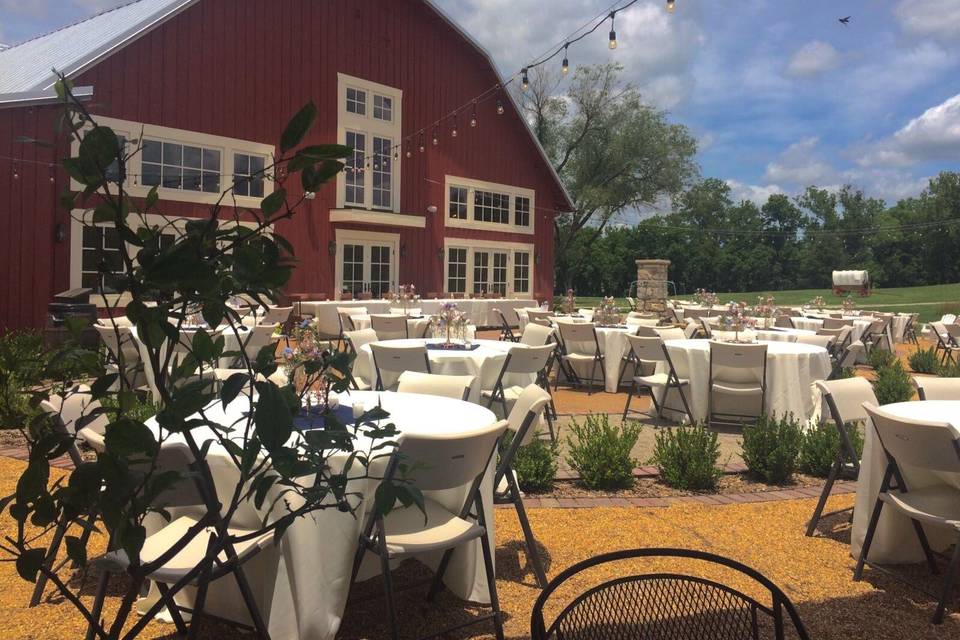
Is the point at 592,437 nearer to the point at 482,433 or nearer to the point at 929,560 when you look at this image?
the point at 929,560

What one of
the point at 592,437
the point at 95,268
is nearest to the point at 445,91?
the point at 592,437

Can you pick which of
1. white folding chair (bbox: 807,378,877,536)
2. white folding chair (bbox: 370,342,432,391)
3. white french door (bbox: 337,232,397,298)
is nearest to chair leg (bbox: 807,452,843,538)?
white folding chair (bbox: 807,378,877,536)

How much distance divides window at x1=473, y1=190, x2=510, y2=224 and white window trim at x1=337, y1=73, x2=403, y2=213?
2.58 meters

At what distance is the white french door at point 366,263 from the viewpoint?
51.8 feet

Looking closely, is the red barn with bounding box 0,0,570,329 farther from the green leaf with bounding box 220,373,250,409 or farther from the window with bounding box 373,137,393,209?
the green leaf with bounding box 220,373,250,409

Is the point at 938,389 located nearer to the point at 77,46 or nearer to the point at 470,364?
the point at 470,364

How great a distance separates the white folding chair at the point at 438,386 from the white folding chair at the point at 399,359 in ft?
5.16

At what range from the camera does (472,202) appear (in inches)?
734

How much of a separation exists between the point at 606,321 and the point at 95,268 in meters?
8.32

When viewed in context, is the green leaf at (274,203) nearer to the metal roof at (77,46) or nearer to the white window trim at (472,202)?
the metal roof at (77,46)

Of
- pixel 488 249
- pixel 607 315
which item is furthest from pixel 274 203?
pixel 488 249

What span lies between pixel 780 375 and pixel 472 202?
13.3 metres

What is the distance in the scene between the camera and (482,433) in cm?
234

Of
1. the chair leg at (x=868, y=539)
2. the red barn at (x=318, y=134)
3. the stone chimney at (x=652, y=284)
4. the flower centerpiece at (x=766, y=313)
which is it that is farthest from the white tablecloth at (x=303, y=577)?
the stone chimney at (x=652, y=284)
